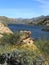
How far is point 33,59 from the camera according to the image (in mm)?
11242

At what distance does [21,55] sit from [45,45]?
7.25m

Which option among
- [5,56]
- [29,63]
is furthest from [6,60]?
[29,63]

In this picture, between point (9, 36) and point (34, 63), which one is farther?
point (9, 36)

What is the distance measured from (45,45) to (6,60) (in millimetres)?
7470

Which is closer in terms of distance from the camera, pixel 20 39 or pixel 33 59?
pixel 33 59

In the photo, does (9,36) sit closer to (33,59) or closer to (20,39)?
(20,39)

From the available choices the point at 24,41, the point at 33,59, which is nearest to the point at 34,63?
the point at 33,59

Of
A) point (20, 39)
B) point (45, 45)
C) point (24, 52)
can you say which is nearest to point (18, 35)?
point (20, 39)

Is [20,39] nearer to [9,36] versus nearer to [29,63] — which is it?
[9,36]

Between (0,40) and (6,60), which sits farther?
(0,40)

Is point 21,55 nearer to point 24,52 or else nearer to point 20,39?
point 24,52

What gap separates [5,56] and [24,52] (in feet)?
2.64

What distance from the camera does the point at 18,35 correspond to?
1864 centimetres

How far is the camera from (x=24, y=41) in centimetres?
1822
